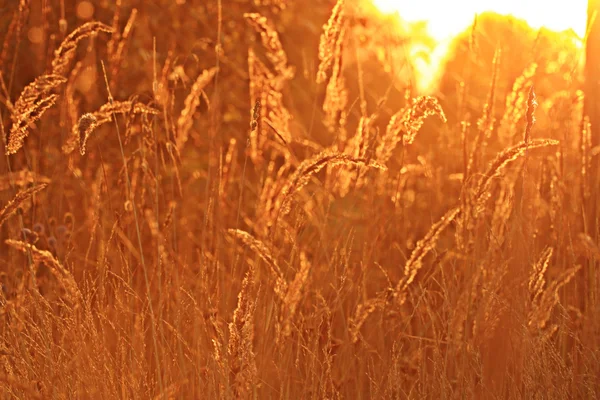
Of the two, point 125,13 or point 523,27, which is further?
point 125,13

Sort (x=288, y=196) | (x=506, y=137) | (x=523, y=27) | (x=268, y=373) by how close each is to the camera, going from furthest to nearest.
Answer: (x=523, y=27) → (x=506, y=137) → (x=268, y=373) → (x=288, y=196)

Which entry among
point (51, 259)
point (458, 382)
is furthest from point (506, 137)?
point (51, 259)

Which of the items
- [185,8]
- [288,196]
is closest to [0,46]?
[185,8]

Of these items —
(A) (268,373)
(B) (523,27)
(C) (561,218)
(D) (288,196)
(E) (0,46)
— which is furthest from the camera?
(E) (0,46)

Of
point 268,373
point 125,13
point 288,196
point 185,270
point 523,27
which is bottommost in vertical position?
point 268,373

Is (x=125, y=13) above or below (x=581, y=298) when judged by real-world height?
above

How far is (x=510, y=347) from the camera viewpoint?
A: 219cm

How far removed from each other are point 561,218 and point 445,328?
445 millimetres

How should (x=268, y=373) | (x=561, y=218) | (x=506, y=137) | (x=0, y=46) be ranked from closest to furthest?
(x=268, y=373), (x=561, y=218), (x=506, y=137), (x=0, y=46)

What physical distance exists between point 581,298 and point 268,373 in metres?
1.10

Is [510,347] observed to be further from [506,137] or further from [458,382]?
[506,137]

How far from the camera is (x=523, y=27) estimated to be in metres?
2.99

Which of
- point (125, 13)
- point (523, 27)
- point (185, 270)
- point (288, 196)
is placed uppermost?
point (125, 13)

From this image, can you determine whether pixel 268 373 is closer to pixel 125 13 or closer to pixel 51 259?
pixel 51 259
